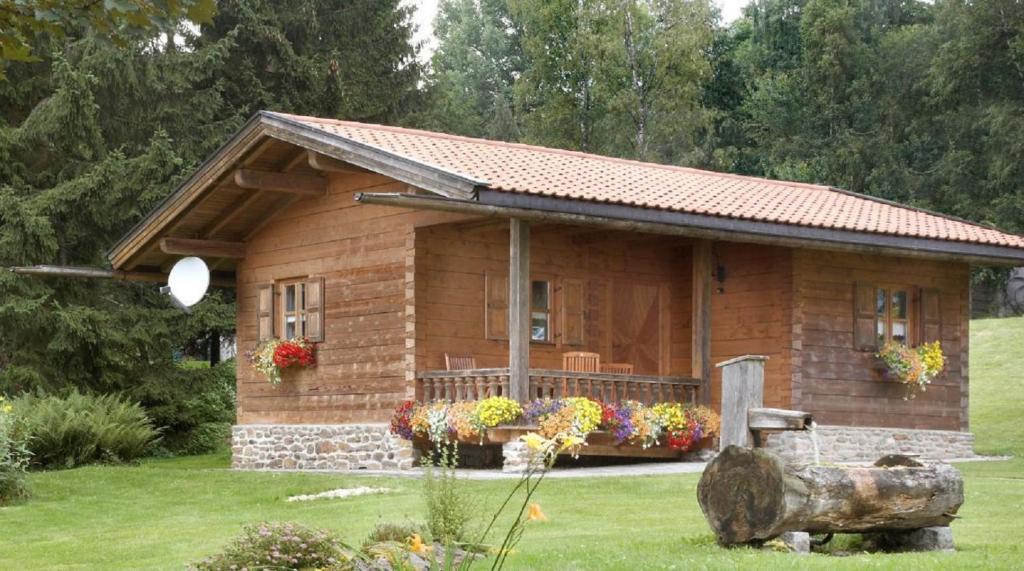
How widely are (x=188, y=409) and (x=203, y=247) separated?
6.11 m

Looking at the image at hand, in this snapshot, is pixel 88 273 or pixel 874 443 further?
pixel 88 273

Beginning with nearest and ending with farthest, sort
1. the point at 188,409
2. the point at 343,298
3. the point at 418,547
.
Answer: the point at 418,547, the point at 343,298, the point at 188,409

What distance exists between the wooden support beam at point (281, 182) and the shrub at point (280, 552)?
11.8m

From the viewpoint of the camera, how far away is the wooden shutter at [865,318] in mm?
21406

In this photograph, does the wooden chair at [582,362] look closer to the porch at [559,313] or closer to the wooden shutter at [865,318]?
the porch at [559,313]

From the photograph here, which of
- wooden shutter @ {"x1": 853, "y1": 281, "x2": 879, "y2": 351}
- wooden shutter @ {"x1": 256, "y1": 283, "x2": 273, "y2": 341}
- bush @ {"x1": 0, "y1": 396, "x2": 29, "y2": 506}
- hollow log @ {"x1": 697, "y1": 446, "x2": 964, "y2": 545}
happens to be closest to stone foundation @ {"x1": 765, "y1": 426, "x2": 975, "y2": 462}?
wooden shutter @ {"x1": 853, "y1": 281, "x2": 879, "y2": 351}

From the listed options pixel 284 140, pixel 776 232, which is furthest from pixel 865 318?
pixel 284 140

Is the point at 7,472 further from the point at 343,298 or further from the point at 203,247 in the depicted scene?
the point at 203,247

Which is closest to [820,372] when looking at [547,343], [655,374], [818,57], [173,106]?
[655,374]

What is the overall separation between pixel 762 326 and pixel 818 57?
979 inches

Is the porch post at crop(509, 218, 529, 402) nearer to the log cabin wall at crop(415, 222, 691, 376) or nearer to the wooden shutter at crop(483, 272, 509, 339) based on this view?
the log cabin wall at crop(415, 222, 691, 376)

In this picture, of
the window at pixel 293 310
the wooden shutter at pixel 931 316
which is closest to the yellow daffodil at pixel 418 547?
the window at pixel 293 310

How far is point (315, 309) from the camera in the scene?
21.2 m

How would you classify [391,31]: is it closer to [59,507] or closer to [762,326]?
[762,326]
